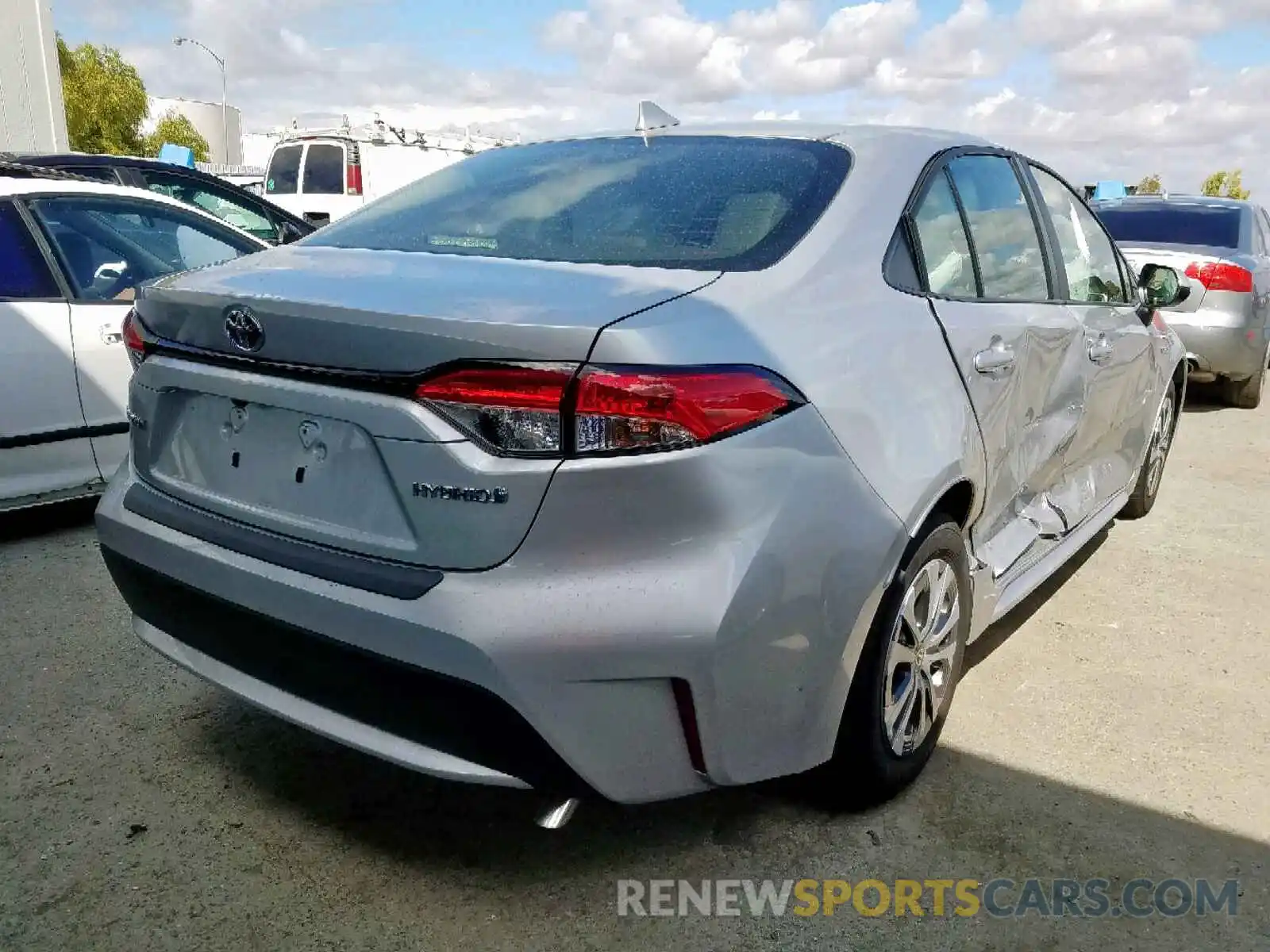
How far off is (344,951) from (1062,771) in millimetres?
1751

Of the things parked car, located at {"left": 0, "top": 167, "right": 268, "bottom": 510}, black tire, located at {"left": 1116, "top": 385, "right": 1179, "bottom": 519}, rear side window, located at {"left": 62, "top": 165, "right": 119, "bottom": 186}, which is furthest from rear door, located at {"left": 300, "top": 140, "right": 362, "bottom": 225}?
black tire, located at {"left": 1116, "top": 385, "right": 1179, "bottom": 519}

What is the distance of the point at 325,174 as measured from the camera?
14.2m

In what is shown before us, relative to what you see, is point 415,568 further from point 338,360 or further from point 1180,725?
point 1180,725

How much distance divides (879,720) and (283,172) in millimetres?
13783

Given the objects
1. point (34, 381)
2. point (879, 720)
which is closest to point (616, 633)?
point (879, 720)

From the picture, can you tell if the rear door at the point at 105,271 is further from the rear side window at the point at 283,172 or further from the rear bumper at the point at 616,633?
the rear side window at the point at 283,172

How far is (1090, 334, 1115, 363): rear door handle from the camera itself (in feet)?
11.2

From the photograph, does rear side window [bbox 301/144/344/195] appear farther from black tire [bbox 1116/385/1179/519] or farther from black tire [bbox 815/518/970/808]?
black tire [bbox 815/518/970/808]

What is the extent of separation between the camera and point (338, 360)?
1918 mm

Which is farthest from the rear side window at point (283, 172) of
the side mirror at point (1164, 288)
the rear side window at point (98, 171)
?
the side mirror at point (1164, 288)

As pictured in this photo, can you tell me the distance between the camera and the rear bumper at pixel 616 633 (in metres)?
Answer: 1.81

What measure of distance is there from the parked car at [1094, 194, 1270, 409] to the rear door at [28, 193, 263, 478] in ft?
17.5

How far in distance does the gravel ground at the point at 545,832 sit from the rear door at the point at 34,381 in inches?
32.7

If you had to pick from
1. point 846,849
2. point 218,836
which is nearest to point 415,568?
point 218,836
